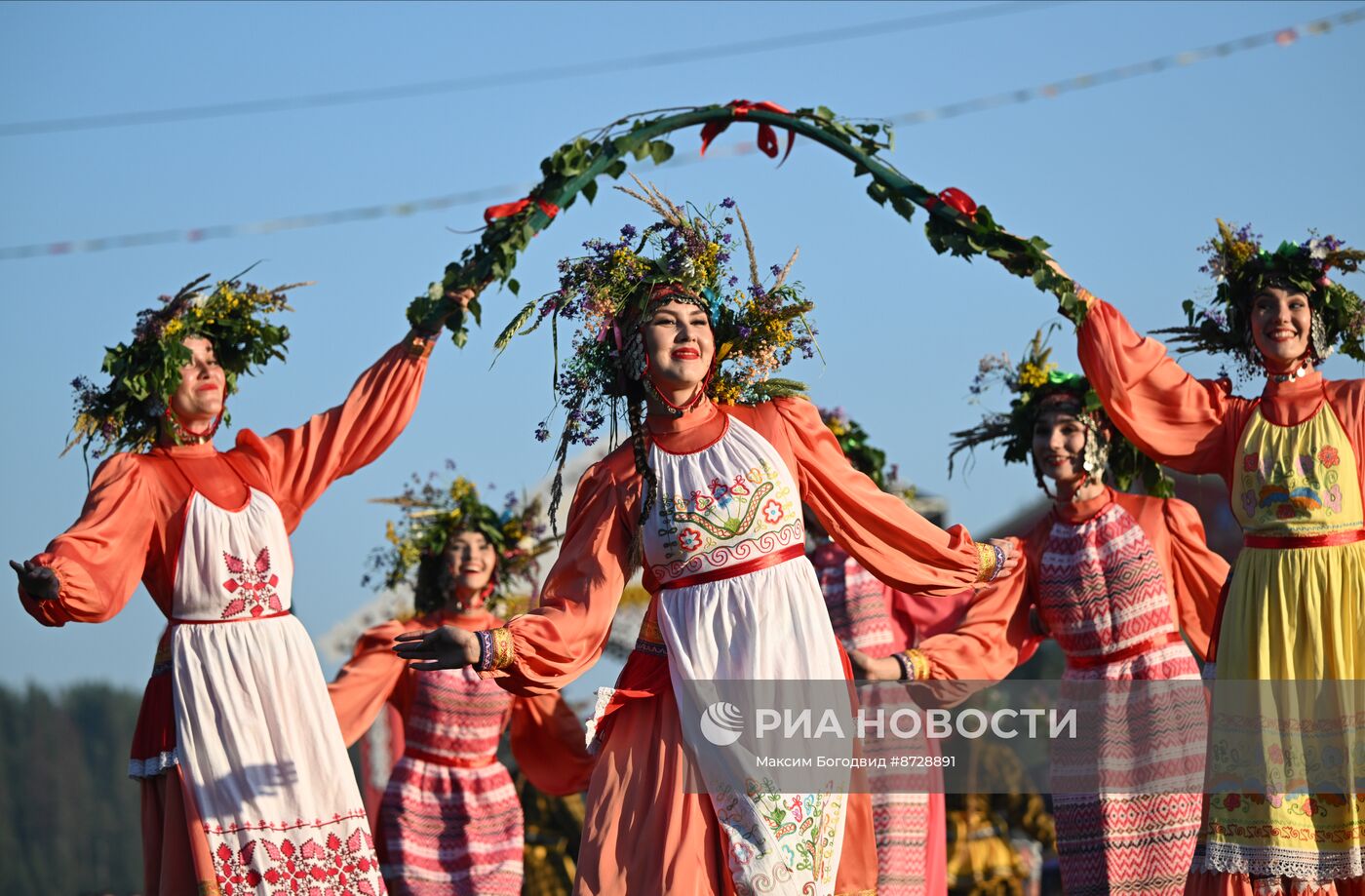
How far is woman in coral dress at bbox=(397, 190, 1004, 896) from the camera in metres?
4.84

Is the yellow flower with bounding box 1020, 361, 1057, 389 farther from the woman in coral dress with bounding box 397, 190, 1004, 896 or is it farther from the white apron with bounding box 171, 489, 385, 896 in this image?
the white apron with bounding box 171, 489, 385, 896

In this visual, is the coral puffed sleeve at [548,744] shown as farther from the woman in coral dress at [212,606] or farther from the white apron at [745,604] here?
the white apron at [745,604]

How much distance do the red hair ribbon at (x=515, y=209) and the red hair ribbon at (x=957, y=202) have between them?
1.29m

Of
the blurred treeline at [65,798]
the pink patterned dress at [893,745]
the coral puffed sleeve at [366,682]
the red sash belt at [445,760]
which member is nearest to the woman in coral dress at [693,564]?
the pink patterned dress at [893,745]

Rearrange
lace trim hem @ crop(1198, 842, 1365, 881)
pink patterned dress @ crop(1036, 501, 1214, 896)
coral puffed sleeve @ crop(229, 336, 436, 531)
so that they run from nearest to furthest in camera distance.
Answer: lace trim hem @ crop(1198, 842, 1365, 881) < coral puffed sleeve @ crop(229, 336, 436, 531) < pink patterned dress @ crop(1036, 501, 1214, 896)

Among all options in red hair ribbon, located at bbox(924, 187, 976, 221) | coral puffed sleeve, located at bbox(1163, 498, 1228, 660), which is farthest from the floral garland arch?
coral puffed sleeve, located at bbox(1163, 498, 1228, 660)

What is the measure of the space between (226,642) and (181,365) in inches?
38.7

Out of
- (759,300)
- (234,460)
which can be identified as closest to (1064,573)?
(759,300)

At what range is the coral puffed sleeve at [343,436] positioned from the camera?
637 cm

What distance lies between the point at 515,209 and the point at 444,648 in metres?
2.25

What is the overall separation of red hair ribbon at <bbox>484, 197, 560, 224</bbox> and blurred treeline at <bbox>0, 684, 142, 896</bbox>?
9523mm

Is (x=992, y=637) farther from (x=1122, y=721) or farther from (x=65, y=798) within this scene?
(x=65, y=798)

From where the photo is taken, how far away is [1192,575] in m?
6.95

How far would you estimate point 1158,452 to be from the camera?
19.6 ft
